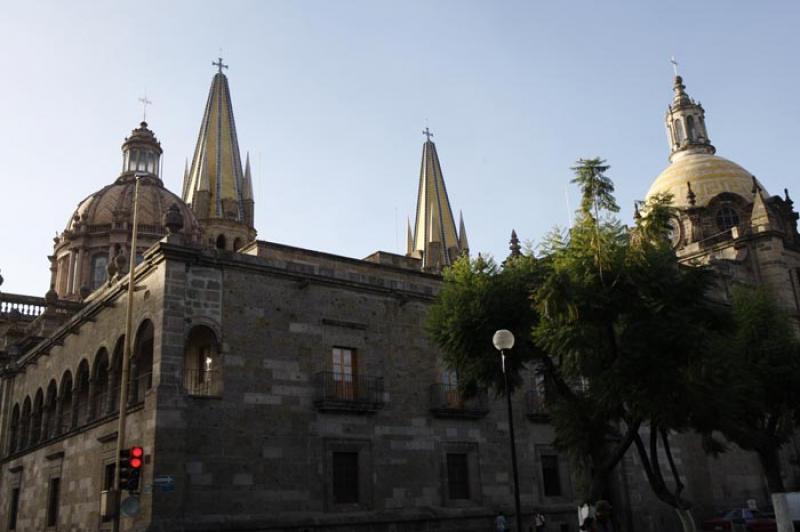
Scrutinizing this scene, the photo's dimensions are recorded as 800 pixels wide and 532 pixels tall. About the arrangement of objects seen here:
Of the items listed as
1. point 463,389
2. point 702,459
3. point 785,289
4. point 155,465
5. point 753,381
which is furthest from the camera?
point 785,289

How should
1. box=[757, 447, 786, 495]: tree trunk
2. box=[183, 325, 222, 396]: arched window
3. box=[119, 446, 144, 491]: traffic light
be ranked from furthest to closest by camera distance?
1. box=[757, 447, 786, 495]: tree trunk
2. box=[183, 325, 222, 396]: arched window
3. box=[119, 446, 144, 491]: traffic light

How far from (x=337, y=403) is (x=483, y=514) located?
5.91 m

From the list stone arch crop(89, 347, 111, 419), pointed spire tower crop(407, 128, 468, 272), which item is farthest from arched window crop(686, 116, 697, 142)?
stone arch crop(89, 347, 111, 419)

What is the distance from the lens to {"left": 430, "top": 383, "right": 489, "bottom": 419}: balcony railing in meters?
24.1

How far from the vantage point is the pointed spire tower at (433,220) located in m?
53.2

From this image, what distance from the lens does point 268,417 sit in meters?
20.8

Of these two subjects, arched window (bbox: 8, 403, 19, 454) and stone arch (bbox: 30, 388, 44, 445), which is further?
arched window (bbox: 8, 403, 19, 454)

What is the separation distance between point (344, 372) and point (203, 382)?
4.09 metres

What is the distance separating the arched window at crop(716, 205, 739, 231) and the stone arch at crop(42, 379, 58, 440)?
3600 cm

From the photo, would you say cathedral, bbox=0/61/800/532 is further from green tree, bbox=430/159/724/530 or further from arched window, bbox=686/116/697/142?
arched window, bbox=686/116/697/142

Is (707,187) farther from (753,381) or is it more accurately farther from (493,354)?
(493,354)

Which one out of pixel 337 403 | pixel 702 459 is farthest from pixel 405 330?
pixel 702 459

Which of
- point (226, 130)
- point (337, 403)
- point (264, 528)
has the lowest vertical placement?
point (264, 528)

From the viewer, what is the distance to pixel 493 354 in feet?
64.5
